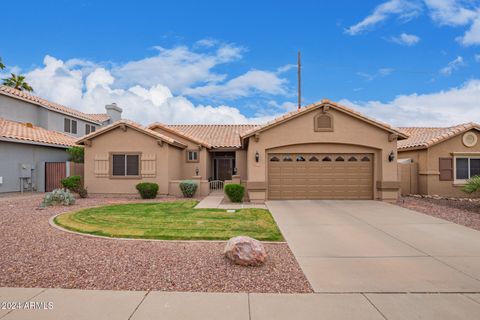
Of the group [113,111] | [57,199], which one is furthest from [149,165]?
[113,111]

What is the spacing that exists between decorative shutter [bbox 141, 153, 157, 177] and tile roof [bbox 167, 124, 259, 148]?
204 inches

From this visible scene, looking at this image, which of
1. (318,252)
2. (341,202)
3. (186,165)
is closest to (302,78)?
(186,165)

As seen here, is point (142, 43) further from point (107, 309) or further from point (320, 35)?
point (107, 309)

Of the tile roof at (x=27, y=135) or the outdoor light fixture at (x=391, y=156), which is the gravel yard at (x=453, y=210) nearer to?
the outdoor light fixture at (x=391, y=156)

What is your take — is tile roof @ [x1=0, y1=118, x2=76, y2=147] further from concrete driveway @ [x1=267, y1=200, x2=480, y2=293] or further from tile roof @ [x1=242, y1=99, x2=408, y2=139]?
concrete driveway @ [x1=267, y1=200, x2=480, y2=293]

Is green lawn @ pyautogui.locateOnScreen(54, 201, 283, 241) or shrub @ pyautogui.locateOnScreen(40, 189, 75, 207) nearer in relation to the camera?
green lawn @ pyautogui.locateOnScreen(54, 201, 283, 241)

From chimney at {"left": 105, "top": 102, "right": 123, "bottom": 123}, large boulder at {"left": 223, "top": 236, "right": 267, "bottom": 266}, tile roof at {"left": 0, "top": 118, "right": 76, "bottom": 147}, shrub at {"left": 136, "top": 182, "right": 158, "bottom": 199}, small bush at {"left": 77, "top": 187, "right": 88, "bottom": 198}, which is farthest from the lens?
chimney at {"left": 105, "top": 102, "right": 123, "bottom": 123}

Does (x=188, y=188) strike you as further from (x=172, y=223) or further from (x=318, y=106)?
(x=318, y=106)

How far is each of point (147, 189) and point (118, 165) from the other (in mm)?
2857

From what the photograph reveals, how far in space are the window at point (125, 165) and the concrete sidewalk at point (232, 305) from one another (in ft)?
40.2

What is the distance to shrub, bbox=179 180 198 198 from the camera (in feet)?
51.3

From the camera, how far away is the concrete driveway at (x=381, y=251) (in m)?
4.77

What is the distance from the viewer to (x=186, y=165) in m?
20.1

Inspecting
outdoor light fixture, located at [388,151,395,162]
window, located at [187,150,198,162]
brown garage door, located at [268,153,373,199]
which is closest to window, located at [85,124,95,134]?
window, located at [187,150,198,162]
